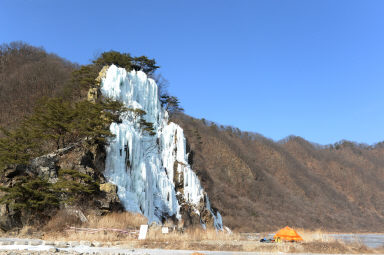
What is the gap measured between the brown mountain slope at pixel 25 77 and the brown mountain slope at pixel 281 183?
73.4 feet

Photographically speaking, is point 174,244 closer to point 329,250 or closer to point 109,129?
point 329,250

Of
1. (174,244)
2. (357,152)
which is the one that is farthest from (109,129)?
(357,152)

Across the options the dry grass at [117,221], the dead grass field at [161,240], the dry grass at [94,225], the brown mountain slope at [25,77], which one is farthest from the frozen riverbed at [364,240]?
the brown mountain slope at [25,77]

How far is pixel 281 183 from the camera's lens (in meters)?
82.2

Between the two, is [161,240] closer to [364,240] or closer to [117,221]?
[117,221]

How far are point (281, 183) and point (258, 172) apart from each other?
8.01 m

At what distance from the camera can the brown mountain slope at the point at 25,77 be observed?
156 feet

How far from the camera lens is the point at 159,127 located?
30438 millimetres

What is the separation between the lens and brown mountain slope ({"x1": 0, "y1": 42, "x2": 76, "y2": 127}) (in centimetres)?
4758

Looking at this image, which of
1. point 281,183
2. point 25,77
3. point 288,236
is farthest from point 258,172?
point 288,236

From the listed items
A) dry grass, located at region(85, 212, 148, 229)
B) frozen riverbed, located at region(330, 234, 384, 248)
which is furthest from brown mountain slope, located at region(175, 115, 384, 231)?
dry grass, located at region(85, 212, 148, 229)

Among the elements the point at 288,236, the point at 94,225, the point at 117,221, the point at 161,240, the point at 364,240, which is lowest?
the point at 364,240

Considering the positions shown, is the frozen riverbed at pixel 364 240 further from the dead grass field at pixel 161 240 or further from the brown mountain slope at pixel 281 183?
the brown mountain slope at pixel 281 183

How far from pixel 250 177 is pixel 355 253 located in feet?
209
